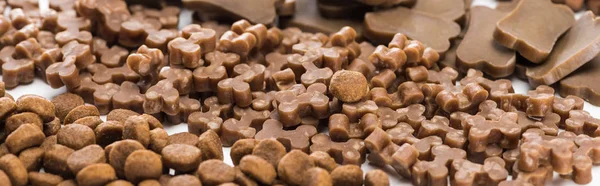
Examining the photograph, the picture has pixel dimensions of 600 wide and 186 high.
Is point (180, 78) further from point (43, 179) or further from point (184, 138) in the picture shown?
point (43, 179)

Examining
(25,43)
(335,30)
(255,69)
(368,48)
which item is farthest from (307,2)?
(25,43)

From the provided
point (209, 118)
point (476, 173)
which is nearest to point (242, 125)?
point (209, 118)

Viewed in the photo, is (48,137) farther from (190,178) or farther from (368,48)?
(368,48)

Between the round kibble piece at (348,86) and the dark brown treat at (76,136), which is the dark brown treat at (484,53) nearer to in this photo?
the round kibble piece at (348,86)

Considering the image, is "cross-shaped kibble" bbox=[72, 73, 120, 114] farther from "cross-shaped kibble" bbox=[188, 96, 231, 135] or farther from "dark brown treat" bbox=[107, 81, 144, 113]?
"cross-shaped kibble" bbox=[188, 96, 231, 135]

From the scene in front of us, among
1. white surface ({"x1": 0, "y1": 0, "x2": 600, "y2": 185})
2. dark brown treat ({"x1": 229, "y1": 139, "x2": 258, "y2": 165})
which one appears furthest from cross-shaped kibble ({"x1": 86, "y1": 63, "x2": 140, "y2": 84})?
dark brown treat ({"x1": 229, "y1": 139, "x2": 258, "y2": 165})

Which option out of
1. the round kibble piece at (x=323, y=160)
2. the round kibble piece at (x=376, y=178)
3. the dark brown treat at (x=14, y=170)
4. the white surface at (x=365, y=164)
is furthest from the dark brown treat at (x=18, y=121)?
the round kibble piece at (x=376, y=178)
